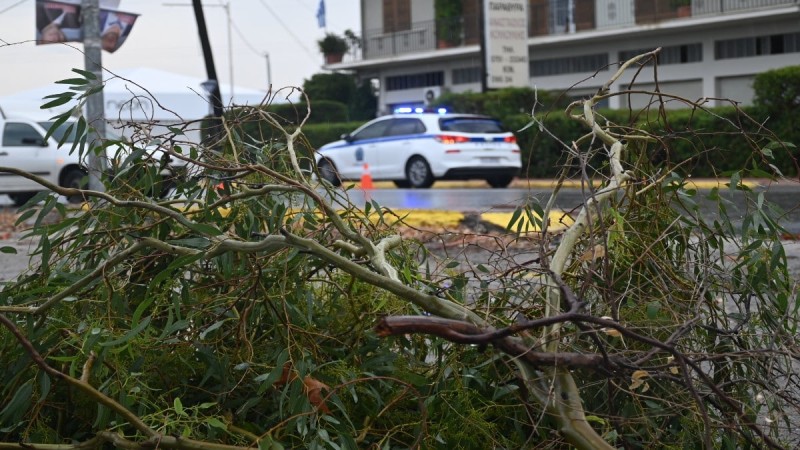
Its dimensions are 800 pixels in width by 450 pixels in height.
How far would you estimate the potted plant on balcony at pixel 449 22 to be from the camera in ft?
137

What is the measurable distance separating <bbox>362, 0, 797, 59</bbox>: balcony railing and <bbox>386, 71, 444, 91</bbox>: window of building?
118cm

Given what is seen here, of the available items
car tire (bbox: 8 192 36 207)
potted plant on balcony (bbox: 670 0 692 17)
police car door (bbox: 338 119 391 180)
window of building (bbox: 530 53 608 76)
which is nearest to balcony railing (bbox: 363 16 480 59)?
window of building (bbox: 530 53 608 76)

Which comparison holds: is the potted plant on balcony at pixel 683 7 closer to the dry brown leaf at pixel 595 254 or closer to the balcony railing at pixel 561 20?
the balcony railing at pixel 561 20

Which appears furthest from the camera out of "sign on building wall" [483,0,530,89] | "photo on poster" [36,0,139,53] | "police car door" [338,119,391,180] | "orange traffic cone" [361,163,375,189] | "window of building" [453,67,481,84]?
"window of building" [453,67,481,84]

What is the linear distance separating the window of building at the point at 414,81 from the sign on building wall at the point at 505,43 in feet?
48.9

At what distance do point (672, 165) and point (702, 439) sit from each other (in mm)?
1119

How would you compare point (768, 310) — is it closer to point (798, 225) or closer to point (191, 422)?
point (191, 422)

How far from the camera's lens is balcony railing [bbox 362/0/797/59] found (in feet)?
113

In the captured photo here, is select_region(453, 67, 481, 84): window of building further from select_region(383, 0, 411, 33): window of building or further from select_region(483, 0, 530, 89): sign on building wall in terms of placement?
select_region(483, 0, 530, 89): sign on building wall

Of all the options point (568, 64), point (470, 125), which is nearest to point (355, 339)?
point (470, 125)

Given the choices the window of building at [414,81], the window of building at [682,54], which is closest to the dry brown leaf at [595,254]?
the window of building at [682,54]

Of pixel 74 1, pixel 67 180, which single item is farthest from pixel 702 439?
pixel 67 180

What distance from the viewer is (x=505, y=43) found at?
2862 centimetres

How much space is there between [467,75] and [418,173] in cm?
2178
